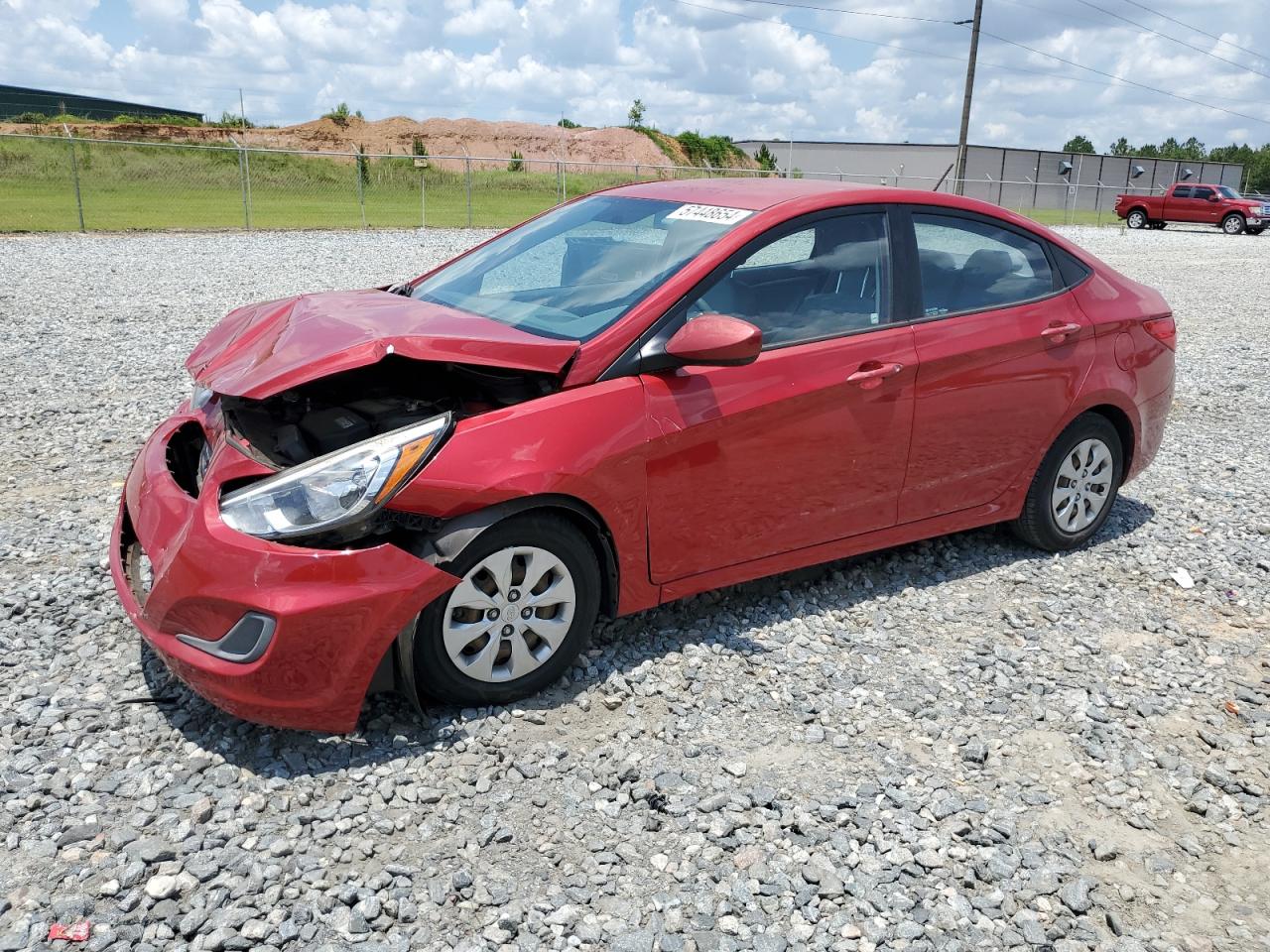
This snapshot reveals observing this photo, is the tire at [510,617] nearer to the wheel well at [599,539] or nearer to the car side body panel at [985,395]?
the wheel well at [599,539]

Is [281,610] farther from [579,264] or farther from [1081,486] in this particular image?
[1081,486]

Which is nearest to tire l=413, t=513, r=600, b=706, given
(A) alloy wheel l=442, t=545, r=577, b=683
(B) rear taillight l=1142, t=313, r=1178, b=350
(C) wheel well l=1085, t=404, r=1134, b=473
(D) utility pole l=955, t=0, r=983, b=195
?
(A) alloy wheel l=442, t=545, r=577, b=683

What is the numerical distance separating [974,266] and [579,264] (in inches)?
70.0

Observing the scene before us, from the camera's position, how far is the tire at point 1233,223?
3744cm

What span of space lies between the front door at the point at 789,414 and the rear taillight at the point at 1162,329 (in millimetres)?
1659

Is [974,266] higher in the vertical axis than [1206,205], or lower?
lower

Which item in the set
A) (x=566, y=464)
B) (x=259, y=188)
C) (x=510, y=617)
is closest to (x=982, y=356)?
(x=566, y=464)

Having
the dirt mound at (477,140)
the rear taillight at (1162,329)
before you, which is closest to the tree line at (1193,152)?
the dirt mound at (477,140)

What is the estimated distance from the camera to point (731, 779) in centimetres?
331

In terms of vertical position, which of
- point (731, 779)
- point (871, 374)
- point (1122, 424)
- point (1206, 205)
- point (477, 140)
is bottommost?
point (731, 779)

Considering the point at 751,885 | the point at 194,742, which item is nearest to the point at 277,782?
the point at 194,742

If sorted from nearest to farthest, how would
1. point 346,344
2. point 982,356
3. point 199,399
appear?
point 346,344 → point 199,399 → point 982,356

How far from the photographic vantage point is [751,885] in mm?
2840

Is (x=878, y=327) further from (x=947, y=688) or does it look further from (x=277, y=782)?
(x=277, y=782)
